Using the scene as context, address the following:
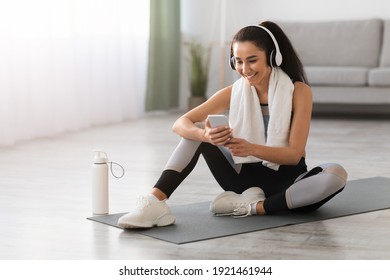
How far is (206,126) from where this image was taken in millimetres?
2719

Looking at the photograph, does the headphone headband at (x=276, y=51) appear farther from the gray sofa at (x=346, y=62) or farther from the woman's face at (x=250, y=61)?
the gray sofa at (x=346, y=62)

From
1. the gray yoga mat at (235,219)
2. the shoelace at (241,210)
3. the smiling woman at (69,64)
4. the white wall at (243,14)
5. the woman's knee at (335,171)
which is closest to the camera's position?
A: the gray yoga mat at (235,219)

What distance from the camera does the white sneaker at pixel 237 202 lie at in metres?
2.88

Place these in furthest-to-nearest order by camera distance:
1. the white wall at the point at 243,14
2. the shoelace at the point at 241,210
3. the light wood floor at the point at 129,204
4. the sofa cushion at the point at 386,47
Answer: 1. the white wall at the point at 243,14
2. the sofa cushion at the point at 386,47
3. the shoelace at the point at 241,210
4. the light wood floor at the point at 129,204

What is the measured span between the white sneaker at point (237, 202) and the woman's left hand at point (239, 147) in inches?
8.0

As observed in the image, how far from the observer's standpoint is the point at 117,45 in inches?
257

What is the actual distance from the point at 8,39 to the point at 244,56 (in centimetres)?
268

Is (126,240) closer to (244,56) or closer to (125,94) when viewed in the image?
(244,56)

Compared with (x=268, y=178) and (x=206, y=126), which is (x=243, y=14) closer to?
(x=268, y=178)

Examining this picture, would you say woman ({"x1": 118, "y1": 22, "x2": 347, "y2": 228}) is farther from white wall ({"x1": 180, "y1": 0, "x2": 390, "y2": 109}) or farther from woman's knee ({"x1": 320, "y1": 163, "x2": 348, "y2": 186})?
white wall ({"x1": 180, "y1": 0, "x2": 390, "y2": 109})

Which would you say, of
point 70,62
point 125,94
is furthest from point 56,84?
point 125,94

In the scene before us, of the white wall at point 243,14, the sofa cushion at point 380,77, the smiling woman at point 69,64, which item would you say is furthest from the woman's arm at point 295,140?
the white wall at point 243,14

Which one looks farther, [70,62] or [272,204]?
[70,62]

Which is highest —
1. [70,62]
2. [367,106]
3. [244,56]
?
[244,56]
